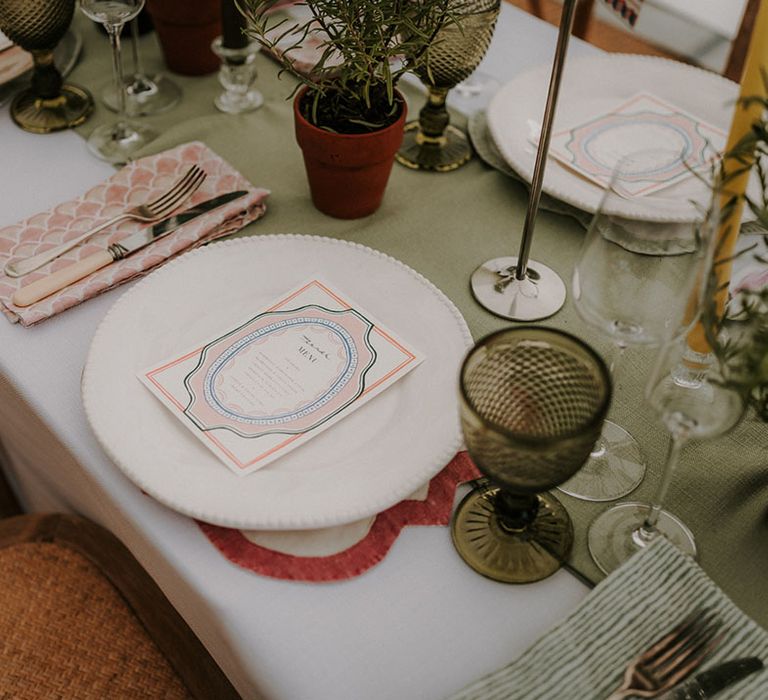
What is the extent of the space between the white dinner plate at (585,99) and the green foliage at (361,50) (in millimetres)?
195

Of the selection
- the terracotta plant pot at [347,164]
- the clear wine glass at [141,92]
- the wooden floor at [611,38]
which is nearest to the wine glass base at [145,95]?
the clear wine glass at [141,92]

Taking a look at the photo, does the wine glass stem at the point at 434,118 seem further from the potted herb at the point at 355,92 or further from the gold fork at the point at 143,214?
the gold fork at the point at 143,214

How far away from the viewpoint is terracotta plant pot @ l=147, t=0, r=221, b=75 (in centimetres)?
121

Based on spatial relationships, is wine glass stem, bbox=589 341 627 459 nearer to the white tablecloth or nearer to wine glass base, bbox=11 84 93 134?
the white tablecloth

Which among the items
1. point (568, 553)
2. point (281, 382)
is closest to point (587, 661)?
point (568, 553)

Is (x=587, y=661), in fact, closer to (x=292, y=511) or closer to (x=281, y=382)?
(x=292, y=511)

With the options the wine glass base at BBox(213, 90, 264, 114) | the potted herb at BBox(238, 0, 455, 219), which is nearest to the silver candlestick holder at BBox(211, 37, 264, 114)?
the wine glass base at BBox(213, 90, 264, 114)

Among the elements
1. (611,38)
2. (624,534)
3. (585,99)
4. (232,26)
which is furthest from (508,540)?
(611,38)

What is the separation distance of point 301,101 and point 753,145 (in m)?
0.52

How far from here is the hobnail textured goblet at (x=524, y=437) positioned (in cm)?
61

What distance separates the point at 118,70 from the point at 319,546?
716mm

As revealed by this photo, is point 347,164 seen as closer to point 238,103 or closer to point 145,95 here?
point 238,103

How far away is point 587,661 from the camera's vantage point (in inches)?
24.9

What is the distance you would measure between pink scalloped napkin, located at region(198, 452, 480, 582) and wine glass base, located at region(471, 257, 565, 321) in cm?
28
